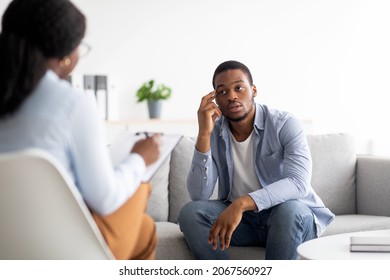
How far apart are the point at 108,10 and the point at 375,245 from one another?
2315mm

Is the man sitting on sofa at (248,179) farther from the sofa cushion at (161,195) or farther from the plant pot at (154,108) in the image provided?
the plant pot at (154,108)

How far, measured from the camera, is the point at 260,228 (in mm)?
1925

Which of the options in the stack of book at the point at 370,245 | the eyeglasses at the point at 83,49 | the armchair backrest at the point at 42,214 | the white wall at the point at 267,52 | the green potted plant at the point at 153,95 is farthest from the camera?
the green potted plant at the point at 153,95

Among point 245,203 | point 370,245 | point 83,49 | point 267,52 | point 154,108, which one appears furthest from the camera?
point 154,108

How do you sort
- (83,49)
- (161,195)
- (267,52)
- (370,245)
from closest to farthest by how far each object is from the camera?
1. (83,49)
2. (370,245)
3. (161,195)
4. (267,52)

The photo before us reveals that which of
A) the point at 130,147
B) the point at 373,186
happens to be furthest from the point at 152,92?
the point at 130,147

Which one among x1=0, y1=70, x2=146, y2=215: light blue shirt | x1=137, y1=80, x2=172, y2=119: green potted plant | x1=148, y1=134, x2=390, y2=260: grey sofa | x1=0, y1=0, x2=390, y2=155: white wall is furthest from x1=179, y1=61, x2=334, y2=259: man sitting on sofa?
x1=137, y1=80, x2=172, y2=119: green potted plant

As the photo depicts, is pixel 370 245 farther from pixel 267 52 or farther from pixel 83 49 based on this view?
pixel 267 52

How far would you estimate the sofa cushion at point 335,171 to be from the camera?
8.00ft

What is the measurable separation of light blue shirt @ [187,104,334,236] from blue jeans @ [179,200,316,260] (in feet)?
0.10

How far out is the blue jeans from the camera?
1.84 m

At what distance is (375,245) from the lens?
1.67m

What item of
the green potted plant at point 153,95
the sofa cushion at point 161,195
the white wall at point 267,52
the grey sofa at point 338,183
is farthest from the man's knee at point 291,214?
the green potted plant at point 153,95

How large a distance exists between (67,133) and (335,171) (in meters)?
1.47
